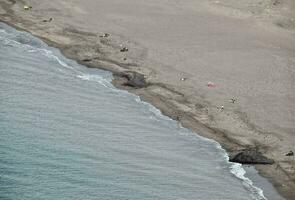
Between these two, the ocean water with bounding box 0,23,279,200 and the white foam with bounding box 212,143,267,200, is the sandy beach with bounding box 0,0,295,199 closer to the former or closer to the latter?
the white foam with bounding box 212,143,267,200

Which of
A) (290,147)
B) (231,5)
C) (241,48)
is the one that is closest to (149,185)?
(290,147)

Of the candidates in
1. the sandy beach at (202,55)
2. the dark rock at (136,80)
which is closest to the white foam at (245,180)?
the sandy beach at (202,55)

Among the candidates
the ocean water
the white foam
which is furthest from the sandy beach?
the ocean water

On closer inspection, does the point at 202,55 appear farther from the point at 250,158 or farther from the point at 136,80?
the point at 250,158

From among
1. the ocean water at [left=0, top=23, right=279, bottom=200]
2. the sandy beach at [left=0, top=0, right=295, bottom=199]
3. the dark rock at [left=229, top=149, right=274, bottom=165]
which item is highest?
the sandy beach at [left=0, top=0, right=295, bottom=199]

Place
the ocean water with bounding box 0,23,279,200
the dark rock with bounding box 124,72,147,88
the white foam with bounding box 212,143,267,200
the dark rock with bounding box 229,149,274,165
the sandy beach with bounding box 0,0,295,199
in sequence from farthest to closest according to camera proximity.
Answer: the dark rock with bounding box 124,72,147,88, the sandy beach with bounding box 0,0,295,199, the dark rock with bounding box 229,149,274,165, the white foam with bounding box 212,143,267,200, the ocean water with bounding box 0,23,279,200

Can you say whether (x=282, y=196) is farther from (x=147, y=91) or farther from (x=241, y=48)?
(x=241, y=48)
